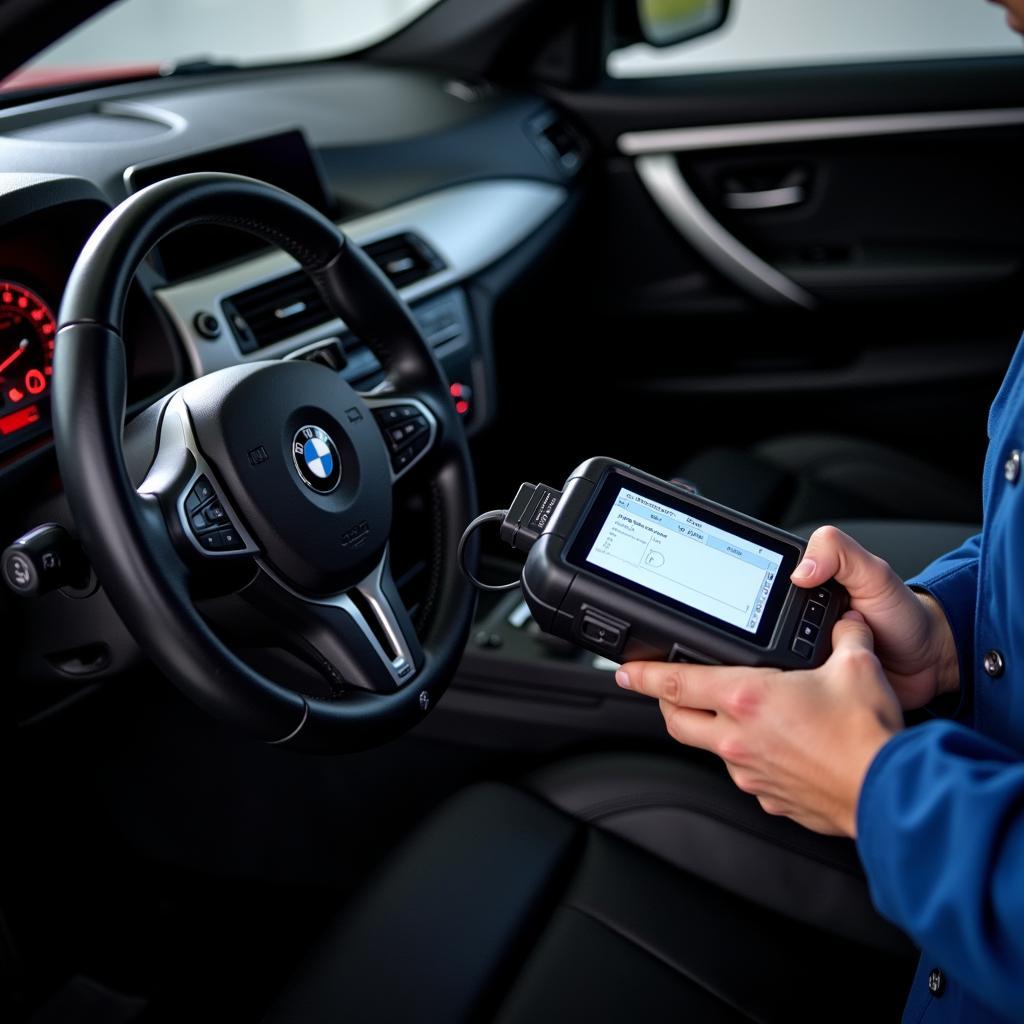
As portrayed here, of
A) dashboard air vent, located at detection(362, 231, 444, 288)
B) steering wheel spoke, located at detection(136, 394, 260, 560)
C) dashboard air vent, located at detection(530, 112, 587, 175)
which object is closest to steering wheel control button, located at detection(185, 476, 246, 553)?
steering wheel spoke, located at detection(136, 394, 260, 560)

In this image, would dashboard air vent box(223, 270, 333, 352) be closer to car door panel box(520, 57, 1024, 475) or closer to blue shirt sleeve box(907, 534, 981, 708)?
blue shirt sleeve box(907, 534, 981, 708)

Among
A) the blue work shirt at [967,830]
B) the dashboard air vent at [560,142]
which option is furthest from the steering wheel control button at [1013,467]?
the dashboard air vent at [560,142]

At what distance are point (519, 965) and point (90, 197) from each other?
748 millimetres

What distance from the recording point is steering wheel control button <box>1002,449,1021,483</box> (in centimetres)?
69

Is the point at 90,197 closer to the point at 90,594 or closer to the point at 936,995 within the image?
the point at 90,594

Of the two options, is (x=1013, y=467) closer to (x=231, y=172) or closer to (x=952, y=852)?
(x=952, y=852)

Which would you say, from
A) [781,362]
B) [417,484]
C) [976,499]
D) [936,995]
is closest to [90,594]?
[417,484]

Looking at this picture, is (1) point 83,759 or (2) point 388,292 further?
(1) point 83,759

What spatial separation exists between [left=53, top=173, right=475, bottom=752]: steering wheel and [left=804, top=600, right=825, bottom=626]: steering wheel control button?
1.00ft

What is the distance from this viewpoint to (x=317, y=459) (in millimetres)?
903

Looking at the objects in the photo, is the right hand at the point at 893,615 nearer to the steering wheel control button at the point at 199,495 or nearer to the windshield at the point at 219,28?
the steering wheel control button at the point at 199,495

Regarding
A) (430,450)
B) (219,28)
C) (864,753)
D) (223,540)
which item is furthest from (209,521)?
(219,28)

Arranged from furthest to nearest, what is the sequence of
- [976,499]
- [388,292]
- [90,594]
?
1. [976,499]
2. [388,292]
3. [90,594]

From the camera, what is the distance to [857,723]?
65cm
